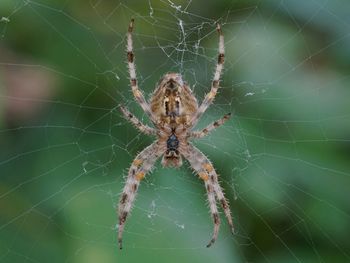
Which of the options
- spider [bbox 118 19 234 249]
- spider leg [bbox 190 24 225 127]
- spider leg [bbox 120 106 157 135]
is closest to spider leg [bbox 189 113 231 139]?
spider [bbox 118 19 234 249]

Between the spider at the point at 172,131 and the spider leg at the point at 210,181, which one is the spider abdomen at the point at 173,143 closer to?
the spider at the point at 172,131

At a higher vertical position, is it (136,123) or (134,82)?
(134,82)

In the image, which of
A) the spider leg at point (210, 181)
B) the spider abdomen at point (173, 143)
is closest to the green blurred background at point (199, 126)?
the spider leg at point (210, 181)

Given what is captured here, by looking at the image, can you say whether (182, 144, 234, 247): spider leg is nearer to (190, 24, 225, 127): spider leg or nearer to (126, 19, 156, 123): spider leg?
(190, 24, 225, 127): spider leg

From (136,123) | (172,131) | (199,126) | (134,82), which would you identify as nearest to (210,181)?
A: (199,126)

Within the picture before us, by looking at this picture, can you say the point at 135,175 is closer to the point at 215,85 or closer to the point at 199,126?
the point at 199,126

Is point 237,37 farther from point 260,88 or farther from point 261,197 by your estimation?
point 261,197
